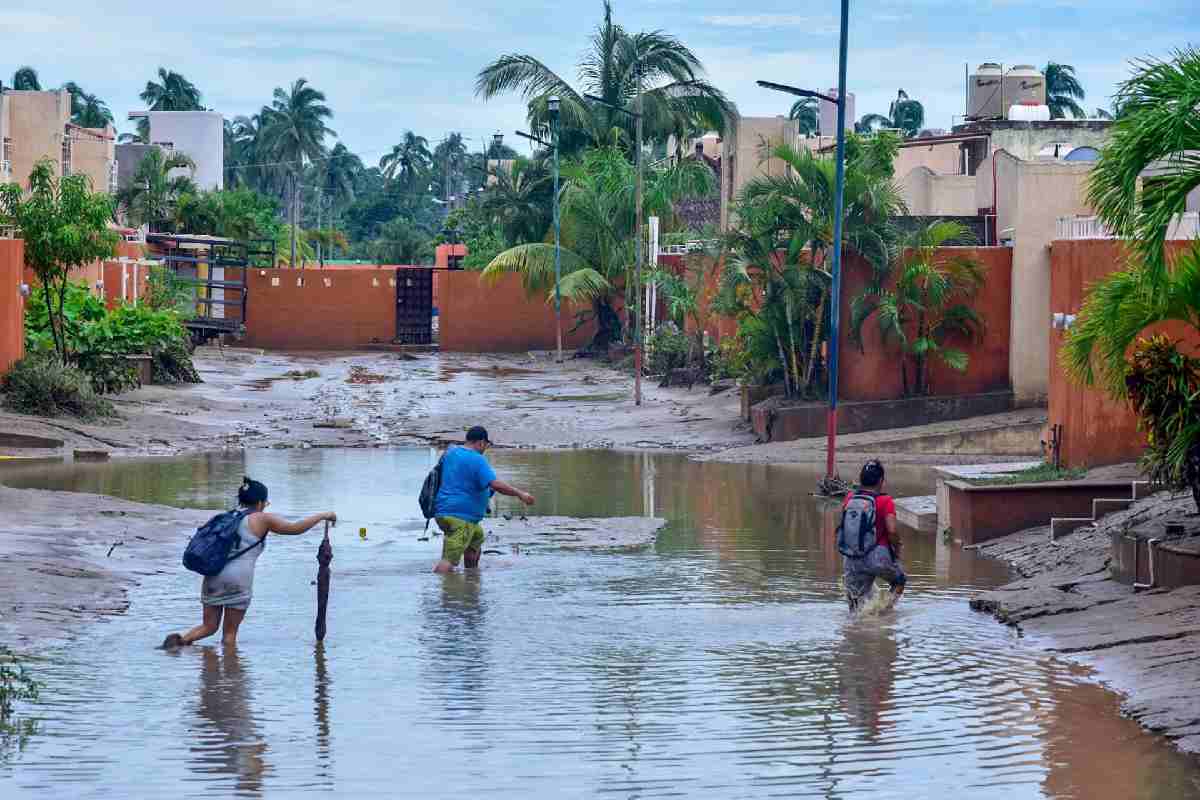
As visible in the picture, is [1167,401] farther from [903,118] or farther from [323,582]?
[903,118]

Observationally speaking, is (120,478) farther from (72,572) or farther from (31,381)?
(72,572)

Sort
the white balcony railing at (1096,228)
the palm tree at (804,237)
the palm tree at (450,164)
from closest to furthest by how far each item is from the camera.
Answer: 1. the white balcony railing at (1096,228)
2. the palm tree at (804,237)
3. the palm tree at (450,164)

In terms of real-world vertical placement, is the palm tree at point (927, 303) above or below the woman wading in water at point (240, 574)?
above

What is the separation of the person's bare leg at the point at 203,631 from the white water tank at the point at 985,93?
137 ft

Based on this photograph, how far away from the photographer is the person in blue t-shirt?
615 inches

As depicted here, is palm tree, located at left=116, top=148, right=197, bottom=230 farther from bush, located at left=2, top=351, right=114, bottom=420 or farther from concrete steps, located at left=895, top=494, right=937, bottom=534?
concrete steps, located at left=895, top=494, right=937, bottom=534

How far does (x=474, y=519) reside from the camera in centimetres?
1587

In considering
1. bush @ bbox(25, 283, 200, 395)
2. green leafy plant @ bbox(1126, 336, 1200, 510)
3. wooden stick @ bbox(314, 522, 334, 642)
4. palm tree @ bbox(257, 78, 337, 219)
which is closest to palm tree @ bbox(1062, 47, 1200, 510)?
green leafy plant @ bbox(1126, 336, 1200, 510)

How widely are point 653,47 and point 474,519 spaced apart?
117 ft

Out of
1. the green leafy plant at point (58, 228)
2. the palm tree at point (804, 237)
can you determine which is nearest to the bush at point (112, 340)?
the green leafy plant at point (58, 228)

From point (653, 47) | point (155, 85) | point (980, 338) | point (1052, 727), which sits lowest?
point (1052, 727)

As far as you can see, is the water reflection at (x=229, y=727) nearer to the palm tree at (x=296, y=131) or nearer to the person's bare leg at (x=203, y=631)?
the person's bare leg at (x=203, y=631)

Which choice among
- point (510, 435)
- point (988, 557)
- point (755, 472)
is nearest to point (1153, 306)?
point (988, 557)

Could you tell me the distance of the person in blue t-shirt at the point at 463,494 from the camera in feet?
51.2
